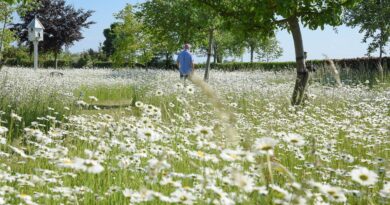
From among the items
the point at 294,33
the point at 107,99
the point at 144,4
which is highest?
the point at 144,4

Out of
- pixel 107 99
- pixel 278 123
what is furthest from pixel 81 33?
pixel 278 123

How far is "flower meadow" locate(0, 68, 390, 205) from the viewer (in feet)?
7.87

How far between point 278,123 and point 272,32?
6.58 meters

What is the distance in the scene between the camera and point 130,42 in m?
31.8

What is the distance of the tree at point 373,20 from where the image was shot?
70.9 feet

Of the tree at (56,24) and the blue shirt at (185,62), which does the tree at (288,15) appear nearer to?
the blue shirt at (185,62)

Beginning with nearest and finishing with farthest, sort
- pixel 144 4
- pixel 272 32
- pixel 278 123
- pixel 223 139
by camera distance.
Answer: pixel 223 139
pixel 278 123
pixel 272 32
pixel 144 4

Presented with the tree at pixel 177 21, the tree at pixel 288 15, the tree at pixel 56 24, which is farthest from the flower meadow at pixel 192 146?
the tree at pixel 56 24

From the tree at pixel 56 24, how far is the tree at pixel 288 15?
1179 inches

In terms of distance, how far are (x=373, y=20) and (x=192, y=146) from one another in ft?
61.5

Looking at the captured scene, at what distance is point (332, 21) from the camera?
11.7 m

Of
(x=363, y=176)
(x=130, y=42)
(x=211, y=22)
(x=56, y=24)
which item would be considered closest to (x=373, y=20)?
(x=211, y=22)

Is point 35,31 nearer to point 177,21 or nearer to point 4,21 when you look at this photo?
point 4,21

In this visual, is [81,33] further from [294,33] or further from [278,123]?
[278,123]
